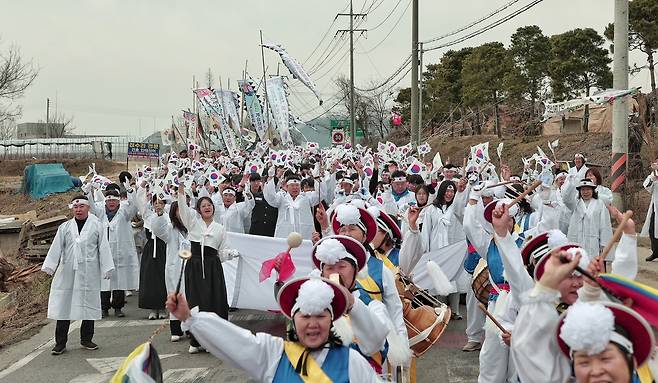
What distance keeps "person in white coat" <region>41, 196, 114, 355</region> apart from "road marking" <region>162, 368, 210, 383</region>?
1712mm

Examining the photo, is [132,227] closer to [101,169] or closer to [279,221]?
[279,221]

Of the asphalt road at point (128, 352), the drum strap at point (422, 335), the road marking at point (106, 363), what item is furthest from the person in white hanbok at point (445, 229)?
the drum strap at point (422, 335)

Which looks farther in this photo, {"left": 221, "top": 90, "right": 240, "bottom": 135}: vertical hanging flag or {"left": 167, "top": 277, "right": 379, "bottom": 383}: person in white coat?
{"left": 221, "top": 90, "right": 240, "bottom": 135}: vertical hanging flag

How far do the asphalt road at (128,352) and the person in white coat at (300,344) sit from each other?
146 inches

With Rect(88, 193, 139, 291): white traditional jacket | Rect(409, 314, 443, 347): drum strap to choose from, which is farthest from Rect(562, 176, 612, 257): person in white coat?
Rect(88, 193, 139, 291): white traditional jacket

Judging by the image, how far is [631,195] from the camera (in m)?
16.8

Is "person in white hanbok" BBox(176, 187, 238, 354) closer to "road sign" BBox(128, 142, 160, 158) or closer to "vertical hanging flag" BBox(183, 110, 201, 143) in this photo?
"road sign" BBox(128, 142, 160, 158)

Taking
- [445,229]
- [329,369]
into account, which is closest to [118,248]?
[445,229]

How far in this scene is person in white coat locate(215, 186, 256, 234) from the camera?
1154cm

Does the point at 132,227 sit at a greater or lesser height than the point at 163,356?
greater

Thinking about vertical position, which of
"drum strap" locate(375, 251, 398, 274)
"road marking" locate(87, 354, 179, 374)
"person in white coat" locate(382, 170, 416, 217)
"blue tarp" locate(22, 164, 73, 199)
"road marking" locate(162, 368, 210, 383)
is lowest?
"road marking" locate(87, 354, 179, 374)

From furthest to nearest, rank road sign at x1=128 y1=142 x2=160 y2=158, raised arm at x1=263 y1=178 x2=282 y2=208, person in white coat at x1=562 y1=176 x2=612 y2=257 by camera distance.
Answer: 1. road sign at x1=128 y1=142 x2=160 y2=158
2. raised arm at x1=263 y1=178 x2=282 y2=208
3. person in white coat at x1=562 y1=176 x2=612 y2=257

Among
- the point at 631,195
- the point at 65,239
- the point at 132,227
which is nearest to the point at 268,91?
the point at 631,195

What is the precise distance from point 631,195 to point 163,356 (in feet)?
41.8
